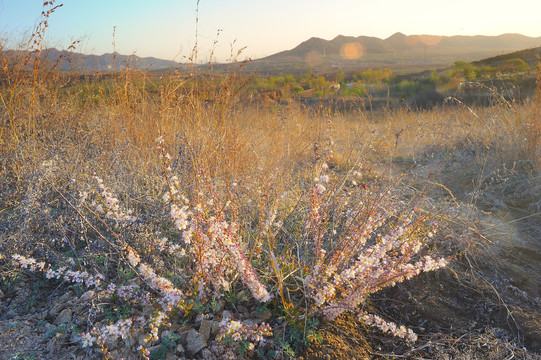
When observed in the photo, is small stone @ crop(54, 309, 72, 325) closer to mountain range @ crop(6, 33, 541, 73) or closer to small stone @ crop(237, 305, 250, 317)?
small stone @ crop(237, 305, 250, 317)

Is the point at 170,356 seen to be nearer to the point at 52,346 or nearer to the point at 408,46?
the point at 52,346

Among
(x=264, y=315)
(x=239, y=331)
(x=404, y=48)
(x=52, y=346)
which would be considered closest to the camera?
(x=239, y=331)

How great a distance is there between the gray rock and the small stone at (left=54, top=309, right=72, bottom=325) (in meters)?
0.70

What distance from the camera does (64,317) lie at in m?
1.89

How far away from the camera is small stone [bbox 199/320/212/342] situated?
5.82 ft

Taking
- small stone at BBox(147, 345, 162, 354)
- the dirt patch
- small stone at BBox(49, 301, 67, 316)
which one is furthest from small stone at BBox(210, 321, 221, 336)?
small stone at BBox(49, 301, 67, 316)

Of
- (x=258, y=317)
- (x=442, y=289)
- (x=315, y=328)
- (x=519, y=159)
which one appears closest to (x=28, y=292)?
(x=258, y=317)

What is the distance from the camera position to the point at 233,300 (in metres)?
2.02

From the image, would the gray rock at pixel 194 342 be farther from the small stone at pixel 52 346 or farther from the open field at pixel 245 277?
the small stone at pixel 52 346

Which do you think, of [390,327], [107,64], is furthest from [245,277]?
[107,64]

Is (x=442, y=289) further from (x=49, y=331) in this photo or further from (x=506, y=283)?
(x=49, y=331)

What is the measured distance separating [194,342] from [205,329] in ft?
0.30

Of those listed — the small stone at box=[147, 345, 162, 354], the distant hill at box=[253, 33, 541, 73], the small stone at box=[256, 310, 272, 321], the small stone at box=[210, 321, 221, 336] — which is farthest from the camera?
the distant hill at box=[253, 33, 541, 73]

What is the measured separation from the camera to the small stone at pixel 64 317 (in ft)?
6.15
